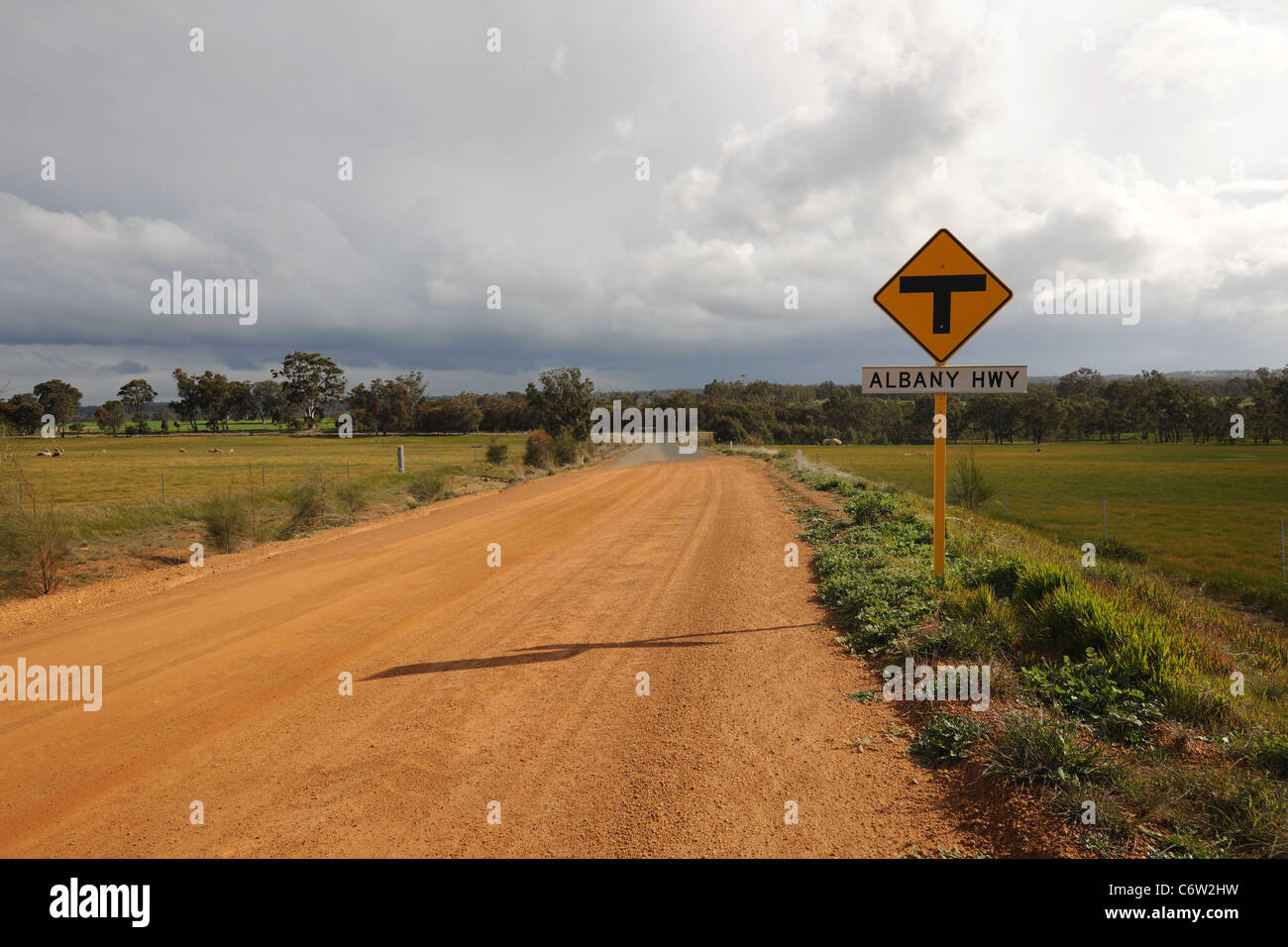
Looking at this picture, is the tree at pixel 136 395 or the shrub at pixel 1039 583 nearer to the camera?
the shrub at pixel 1039 583

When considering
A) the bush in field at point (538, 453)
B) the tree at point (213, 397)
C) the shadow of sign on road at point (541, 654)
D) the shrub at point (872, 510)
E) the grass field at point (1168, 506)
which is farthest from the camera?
the tree at point (213, 397)

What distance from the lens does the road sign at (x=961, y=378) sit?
6301mm

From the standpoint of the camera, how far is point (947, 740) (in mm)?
3867

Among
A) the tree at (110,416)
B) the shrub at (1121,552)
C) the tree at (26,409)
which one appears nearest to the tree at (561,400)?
the shrub at (1121,552)

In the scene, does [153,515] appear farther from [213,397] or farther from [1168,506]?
[213,397]

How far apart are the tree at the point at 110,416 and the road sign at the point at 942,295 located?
159m

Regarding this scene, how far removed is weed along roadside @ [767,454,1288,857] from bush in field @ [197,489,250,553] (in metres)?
13.4

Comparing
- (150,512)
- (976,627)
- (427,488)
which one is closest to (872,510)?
(976,627)

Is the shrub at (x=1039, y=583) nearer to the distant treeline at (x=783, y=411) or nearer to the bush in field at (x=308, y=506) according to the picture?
the bush in field at (x=308, y=506)

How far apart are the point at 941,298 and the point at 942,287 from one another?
11 cm

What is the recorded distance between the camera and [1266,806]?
9.41 ft

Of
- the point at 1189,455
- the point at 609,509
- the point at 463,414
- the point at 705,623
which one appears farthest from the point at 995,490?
the point at 463,414
